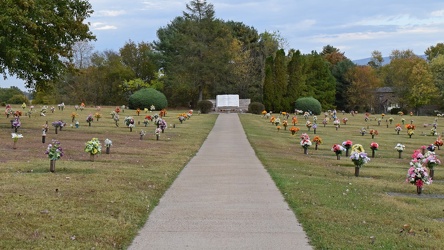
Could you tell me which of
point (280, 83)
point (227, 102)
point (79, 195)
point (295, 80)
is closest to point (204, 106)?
point (227, 102)

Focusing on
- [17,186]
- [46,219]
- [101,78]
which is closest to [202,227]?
[46,219]

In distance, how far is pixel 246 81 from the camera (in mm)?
66938

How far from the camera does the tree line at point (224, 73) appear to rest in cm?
6244

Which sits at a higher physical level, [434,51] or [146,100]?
[434,51]

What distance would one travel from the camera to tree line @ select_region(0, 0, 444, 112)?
62.4 m

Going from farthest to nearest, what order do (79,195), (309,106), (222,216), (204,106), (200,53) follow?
(200,53)
(309,106)
(204,106)
(79,195)
(222,216)

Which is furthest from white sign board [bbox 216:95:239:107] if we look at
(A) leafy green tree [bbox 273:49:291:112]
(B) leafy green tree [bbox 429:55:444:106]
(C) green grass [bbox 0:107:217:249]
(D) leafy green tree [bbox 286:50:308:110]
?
(C) green grass [bbox 0:107:217:249]

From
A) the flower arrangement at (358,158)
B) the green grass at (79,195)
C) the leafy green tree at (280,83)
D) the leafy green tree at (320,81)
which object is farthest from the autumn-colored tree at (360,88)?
the flower arrangement at (358,158)

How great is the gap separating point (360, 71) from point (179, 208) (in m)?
69.1

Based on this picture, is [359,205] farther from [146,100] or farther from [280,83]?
[280,83]

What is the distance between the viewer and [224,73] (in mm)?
65562

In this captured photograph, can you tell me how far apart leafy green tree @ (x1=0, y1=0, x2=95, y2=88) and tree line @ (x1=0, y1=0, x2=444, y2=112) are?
3607 centimetres

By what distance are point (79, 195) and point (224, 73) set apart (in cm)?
5724

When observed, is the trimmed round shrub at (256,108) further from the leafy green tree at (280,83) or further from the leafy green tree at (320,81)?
the leafy green tree at (320,81)
